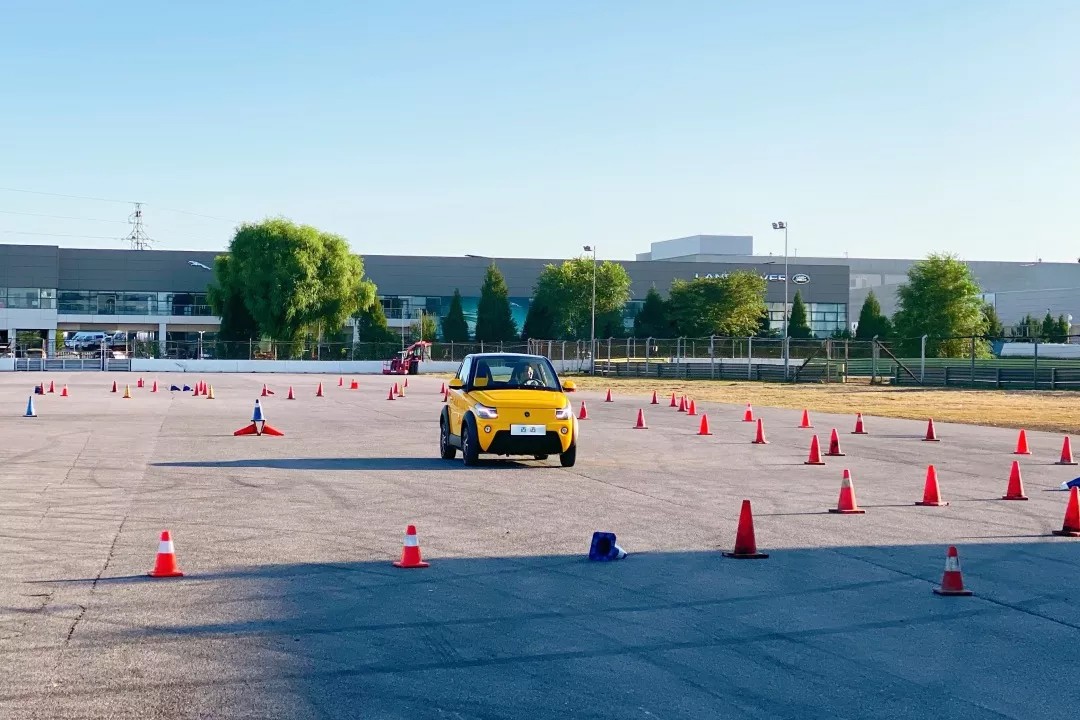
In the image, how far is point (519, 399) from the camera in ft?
61.9

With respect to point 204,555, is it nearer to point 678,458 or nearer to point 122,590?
point 122,590

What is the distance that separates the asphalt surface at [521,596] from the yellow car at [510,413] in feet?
1.94

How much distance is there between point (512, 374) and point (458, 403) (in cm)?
93

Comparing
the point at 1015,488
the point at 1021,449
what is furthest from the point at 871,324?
the point at 1015,488

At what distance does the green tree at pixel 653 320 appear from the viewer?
111 m

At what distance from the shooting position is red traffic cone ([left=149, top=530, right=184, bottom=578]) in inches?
386

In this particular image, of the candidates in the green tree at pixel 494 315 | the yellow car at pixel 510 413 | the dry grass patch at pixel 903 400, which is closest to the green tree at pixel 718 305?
the green tree at pixel 494 315

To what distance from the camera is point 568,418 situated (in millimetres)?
18891

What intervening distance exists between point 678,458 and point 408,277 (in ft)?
332

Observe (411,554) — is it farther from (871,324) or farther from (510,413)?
(871,324)

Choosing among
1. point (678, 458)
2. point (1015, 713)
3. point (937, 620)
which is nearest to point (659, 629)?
point (937, 620)

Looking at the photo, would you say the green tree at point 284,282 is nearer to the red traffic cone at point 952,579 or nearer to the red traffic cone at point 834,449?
the red traffic cone at point 834,449

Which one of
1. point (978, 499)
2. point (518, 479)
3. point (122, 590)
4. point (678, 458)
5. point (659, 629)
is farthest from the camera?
point (678, 458)

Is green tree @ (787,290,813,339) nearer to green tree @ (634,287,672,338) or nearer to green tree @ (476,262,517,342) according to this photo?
green tree @ (634,287,672,338)
